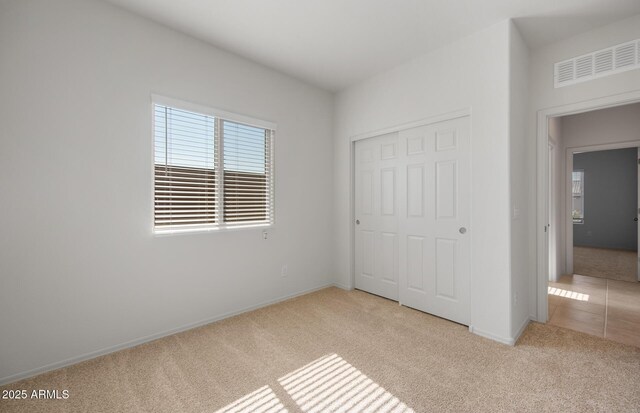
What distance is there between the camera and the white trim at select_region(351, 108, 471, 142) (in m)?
2.85

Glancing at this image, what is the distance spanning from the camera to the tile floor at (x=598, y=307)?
2746mm

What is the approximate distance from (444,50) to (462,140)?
97 centimetres

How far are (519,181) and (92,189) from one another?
12.3 feet

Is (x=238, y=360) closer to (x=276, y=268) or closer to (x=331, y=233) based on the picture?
(x=276, y=268)

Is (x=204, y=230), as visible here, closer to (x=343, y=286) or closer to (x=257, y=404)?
(x=257, y=404)

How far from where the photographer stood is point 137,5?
2.37 metres

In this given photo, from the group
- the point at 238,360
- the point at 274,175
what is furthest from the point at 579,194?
the point at 238,360

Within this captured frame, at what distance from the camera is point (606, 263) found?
5484mm

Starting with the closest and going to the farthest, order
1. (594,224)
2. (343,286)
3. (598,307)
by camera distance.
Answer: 1. (598,307)
2. (343,286)
3. (594,224)

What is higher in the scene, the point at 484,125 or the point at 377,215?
the point at 484,125

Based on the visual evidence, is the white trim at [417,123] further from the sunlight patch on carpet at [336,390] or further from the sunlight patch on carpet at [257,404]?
the sunlight patch on carpet at [257,404]

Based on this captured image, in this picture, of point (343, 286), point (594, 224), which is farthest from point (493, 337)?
point (594, 224)

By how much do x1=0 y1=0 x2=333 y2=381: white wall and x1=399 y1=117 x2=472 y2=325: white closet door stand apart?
1.92 meters

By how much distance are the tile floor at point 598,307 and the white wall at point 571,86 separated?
0.48 m
